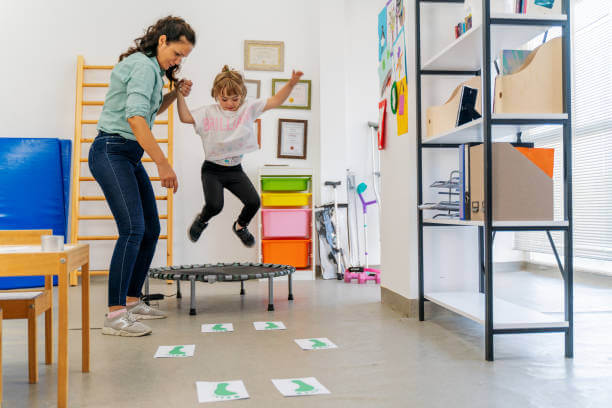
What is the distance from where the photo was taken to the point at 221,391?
66.6 inches

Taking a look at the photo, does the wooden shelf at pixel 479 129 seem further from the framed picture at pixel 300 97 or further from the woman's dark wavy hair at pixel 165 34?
the framed picture at pixel 300 97

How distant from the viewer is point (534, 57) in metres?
2.05

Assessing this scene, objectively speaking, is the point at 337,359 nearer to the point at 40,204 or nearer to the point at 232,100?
the point at 232,100

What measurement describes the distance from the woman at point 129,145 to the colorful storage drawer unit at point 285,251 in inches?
82.5

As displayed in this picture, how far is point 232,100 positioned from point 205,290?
5.08 feet

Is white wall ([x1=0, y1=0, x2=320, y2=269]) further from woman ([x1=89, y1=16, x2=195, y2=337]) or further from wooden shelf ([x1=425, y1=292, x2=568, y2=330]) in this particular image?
wooden shelf ([x1=425, y1=292, x2=568, y2=330])

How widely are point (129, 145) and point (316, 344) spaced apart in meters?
1.25

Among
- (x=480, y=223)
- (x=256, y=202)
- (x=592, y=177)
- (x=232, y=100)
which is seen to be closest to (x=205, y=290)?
(x=256, y=202)

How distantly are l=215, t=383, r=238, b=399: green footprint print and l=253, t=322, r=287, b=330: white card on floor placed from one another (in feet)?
3.08

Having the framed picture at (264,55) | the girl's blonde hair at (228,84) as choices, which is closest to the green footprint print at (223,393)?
the girl's blonde hair at (228,84)

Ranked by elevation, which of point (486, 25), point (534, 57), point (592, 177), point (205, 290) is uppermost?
point (486, 25)

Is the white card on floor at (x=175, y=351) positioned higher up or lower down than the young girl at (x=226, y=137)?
lower down

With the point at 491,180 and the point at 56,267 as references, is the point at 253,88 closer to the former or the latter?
the point at 491,180

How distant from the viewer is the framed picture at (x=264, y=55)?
16.6ft
